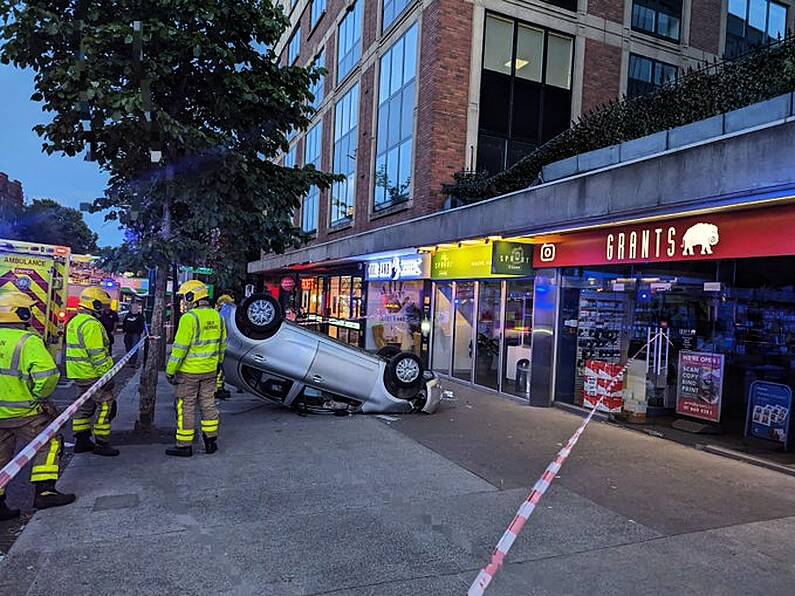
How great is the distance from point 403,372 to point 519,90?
29.7ft

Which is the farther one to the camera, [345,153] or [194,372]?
[345,153]

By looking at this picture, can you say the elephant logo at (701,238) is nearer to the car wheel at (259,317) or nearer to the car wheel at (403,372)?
the car wheel at (403,372)

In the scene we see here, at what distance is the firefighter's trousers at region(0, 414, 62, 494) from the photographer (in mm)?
4461

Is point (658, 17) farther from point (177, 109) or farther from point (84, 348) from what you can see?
point (84, 348)

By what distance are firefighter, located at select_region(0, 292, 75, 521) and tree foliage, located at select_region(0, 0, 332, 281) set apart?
8.60ft

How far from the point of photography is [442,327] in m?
13.9

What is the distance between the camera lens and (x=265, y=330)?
8133mm

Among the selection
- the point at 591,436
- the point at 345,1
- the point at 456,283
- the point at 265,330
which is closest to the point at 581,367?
the point at 591,436

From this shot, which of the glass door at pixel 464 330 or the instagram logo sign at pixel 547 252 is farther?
the glass door at pixel 464 330

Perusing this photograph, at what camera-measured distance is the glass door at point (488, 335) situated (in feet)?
38.7

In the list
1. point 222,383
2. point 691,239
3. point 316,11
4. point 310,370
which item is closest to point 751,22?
point 691,239

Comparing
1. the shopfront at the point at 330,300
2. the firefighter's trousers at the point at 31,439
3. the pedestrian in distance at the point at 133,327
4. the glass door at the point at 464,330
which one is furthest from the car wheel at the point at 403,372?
the pedestrian in distance at the point at 133,327

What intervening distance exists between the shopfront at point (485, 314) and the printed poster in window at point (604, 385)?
118 centimetres

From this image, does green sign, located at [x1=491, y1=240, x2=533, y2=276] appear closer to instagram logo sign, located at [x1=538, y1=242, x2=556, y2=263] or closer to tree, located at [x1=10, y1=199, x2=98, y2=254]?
instagram logo sign, located at [x1=538, y1=242, x2=556, y2=263]
